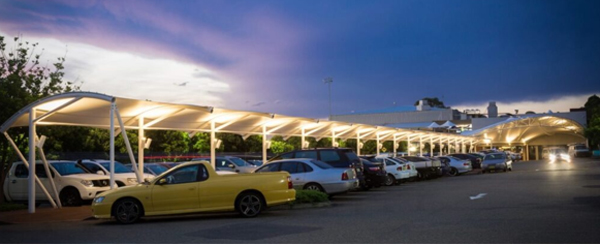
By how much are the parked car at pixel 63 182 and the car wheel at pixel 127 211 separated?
20.4ft

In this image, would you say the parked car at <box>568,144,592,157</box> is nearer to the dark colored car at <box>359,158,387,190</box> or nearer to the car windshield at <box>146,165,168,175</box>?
the dark colored car at <box>359,158,387,190</box>

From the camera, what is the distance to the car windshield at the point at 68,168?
864 inches

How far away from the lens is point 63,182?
21.2 metres

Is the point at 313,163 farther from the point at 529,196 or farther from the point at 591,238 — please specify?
the point at 591,238

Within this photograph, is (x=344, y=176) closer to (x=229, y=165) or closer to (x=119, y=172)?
(x=119, y=172)

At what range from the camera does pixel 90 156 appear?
43469 mm

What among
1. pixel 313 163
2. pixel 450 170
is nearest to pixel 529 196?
pixel 313 163

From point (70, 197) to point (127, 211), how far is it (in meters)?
6.83

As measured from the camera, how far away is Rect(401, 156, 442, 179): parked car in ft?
115

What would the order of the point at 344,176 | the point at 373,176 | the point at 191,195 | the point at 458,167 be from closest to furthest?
the point at 191,195 < the point at 344,176 < the point at 373,176 < the point at 458,167

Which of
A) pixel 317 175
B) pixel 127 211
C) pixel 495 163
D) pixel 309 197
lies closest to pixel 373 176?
pixel 317 175

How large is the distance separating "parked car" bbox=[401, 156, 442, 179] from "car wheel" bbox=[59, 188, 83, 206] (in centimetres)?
1913

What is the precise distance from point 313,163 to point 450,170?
23548 mm

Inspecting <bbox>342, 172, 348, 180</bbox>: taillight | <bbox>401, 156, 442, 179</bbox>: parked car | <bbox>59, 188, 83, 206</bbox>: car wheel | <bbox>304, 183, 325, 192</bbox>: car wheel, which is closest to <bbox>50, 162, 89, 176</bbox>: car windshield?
<bbox>59, 188, 83, 206</bbox>: car wheel
